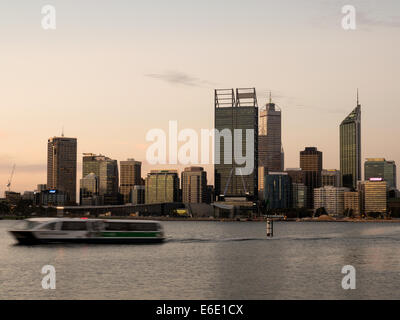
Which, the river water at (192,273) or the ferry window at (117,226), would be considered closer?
the river water at (192,273)

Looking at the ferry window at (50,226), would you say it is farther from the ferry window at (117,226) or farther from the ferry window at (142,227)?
the ferry window at (142,227)

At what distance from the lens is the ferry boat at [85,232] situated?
9756 cm

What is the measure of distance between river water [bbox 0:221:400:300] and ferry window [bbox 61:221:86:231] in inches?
139

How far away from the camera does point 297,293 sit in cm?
5125

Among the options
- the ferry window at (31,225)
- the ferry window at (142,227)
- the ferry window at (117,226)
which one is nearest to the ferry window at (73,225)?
the ferry window at (31,225)

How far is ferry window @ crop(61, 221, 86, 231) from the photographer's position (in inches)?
3912

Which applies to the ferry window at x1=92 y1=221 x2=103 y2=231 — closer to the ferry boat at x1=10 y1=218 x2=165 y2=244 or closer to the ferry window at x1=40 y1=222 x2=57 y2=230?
the ferry boat at x1=10 y1=218 x2=165 y2=244

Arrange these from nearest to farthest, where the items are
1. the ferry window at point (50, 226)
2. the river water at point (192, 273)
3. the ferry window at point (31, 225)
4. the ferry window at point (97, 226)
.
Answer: the river water at point (192, 273)
the ferry window at point (50, 226)
the ferry window at point (31, 225)
the ferry window at point (97, 226)

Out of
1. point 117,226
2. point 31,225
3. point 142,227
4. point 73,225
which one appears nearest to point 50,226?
point 73,225

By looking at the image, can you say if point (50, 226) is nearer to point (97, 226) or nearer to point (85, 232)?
point (85, 232)

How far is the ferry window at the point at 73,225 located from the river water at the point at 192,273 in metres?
3.52

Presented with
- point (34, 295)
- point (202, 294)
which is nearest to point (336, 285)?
point (202, 294)

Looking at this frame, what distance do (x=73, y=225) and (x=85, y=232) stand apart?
260 centimetres

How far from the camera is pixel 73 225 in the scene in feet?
328
